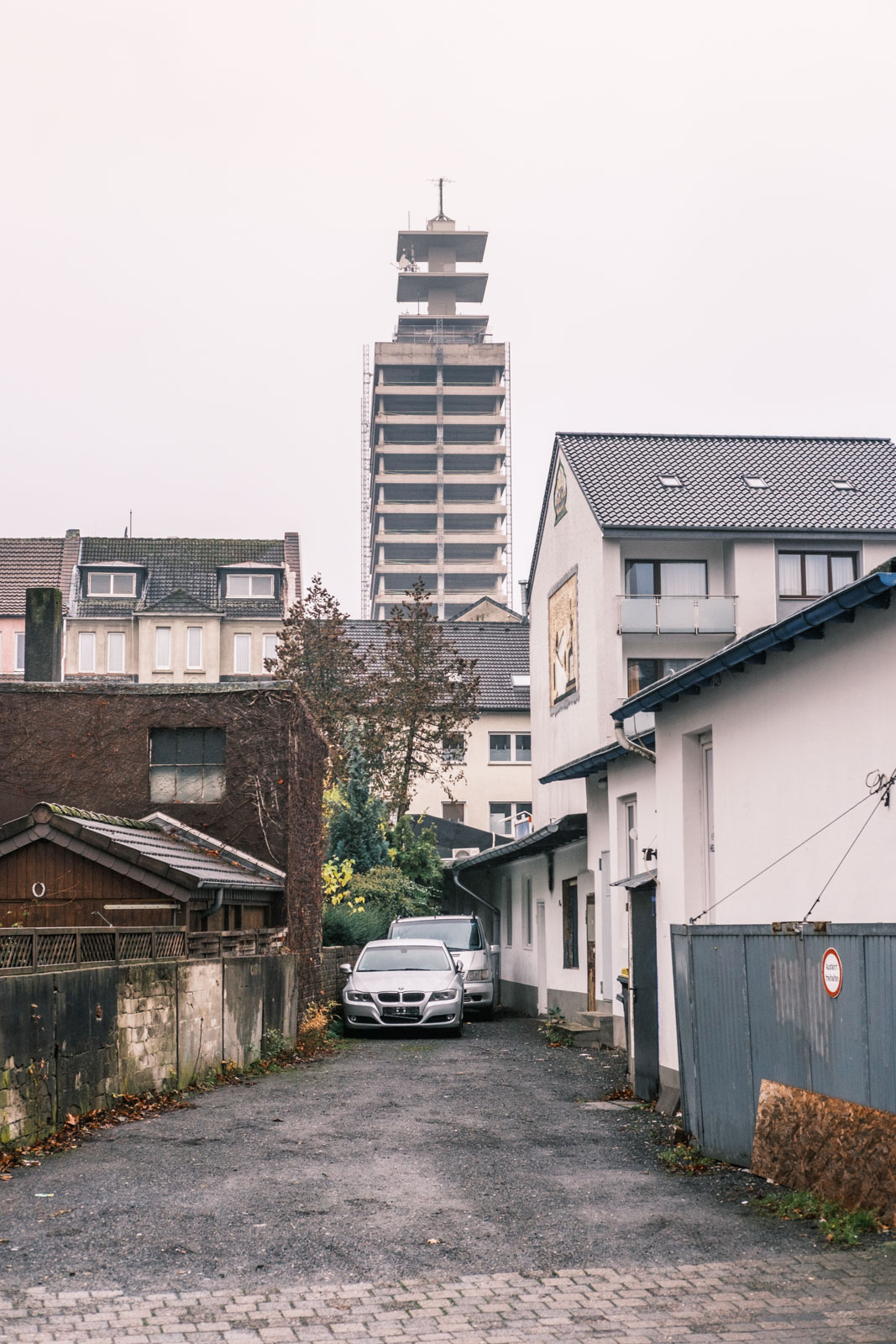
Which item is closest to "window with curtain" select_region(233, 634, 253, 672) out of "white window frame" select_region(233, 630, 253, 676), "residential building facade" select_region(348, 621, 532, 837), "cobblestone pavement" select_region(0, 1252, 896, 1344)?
"white window frame" select_region(233, 630, 253, 676)

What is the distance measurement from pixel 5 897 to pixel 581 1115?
31.6 feet

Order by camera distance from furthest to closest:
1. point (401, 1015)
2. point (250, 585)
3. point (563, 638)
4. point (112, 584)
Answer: point (250, 585) → point (112, 584) → point (563, 638) → point (401, 1015)

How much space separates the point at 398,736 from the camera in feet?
148

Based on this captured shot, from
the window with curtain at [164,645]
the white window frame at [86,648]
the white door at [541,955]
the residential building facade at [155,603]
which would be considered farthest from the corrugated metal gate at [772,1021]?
the white window frame at [86,648]

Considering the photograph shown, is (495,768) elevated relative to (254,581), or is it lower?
lower

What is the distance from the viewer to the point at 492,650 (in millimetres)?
63656

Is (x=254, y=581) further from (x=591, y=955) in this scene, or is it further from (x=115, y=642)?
(x=591, y=955)

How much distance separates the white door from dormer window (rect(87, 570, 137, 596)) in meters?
39.5

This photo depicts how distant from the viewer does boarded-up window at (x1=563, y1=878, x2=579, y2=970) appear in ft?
90.0

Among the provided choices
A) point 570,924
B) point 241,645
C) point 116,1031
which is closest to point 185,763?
point 570,924

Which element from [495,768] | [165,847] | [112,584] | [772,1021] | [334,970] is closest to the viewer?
[772,1021]

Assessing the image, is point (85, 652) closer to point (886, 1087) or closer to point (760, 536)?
point (760, 536)

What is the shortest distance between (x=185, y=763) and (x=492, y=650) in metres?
39.8

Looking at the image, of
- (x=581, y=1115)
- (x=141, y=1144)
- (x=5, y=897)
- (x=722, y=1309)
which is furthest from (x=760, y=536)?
(x=722, y=1309)
